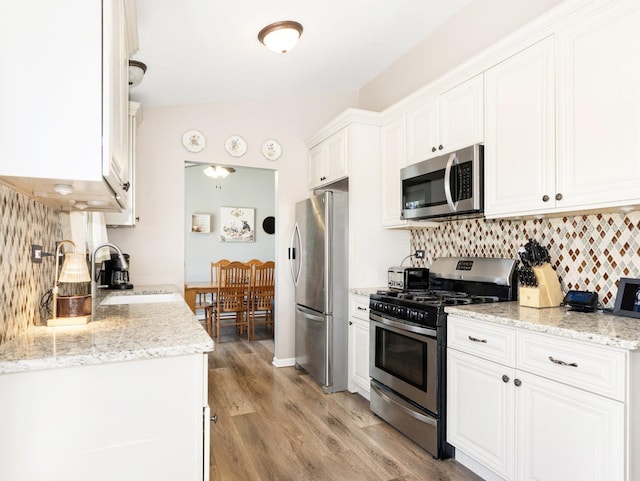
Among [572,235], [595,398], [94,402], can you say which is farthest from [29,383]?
[572,235]

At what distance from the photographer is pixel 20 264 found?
5.12ft

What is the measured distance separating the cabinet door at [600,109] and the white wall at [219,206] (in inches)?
201

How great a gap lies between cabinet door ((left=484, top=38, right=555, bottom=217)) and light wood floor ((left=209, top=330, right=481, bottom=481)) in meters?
1.49

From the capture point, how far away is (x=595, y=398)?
5.16ft

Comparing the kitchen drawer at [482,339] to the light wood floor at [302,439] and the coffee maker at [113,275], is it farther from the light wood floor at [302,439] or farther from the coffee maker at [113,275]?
the coffee maker at [113,275]

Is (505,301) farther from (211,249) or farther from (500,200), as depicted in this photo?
(211,249)

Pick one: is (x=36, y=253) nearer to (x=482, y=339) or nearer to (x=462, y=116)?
(x=482, y=339)

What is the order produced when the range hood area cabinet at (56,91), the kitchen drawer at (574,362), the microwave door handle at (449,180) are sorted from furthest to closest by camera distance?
the microwave door handle at (449,180) < the kitchen drawer at (574,362) < the range hood area cabinet at (56,91)

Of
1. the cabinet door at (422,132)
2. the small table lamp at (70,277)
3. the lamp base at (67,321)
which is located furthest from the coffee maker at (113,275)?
the cabinet door at (422,132)

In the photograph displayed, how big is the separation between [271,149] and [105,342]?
3.16 metres

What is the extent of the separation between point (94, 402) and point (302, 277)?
108 inches

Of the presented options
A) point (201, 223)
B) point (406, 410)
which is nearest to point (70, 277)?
point (406, 410)

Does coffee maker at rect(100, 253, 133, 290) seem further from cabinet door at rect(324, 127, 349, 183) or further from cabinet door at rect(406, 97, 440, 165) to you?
cabinet door at rect(406, 97, 440, 165)

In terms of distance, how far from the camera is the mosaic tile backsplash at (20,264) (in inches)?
54.6
